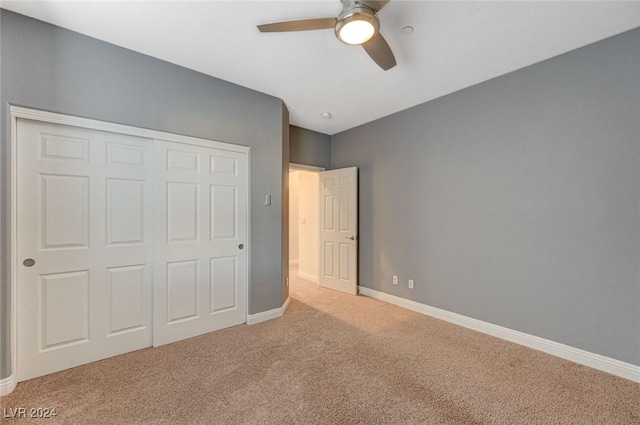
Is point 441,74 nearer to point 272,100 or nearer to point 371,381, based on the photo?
point 272,100

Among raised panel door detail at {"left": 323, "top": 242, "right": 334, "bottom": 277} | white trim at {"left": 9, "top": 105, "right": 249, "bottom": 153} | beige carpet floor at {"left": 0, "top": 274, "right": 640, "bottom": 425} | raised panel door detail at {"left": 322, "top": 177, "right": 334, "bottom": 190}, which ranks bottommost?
beige carpet floor at {"left": 0, "top": 274, "right": 640, "bottom": 425}

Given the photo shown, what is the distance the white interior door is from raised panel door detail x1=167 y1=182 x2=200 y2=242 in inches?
90.2

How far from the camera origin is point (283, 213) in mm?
3463

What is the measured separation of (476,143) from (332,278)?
2883 millimetres

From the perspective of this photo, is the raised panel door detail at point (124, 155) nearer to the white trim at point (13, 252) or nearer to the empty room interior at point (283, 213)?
the empty room interior at point (283, 213)

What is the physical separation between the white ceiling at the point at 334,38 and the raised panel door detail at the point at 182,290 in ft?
6.63

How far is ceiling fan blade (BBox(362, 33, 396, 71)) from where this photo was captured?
72.4 inches

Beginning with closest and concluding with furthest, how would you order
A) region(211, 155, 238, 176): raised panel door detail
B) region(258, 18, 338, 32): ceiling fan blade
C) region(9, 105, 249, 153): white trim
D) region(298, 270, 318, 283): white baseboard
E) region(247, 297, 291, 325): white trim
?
region(258, 18, 338, 32): ceiling fan blade, region(9, 105, 249, 153): white trim, region(211, 155, 238, 176): raised panel door detail, region(247, 297, 291, 325): white trim, region(298, 270, 318, 283): white baseboard

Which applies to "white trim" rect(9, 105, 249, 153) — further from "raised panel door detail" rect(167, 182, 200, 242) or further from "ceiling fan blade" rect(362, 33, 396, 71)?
"ceiling fan blade" rect(362, 33, 396, 71)

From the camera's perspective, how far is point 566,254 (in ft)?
7.90

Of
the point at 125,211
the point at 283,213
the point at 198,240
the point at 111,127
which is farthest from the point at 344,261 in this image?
the point at 111,127

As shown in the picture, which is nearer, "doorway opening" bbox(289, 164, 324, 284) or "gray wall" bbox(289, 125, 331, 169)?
"gray wall" bbox(289, 125, 331, 169)

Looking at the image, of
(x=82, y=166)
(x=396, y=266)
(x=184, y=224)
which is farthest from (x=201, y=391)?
(x=396, y=266)

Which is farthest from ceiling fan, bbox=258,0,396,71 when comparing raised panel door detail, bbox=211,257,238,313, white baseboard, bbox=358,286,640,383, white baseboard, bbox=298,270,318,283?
white baseboard, bbox=298,270,318,283
